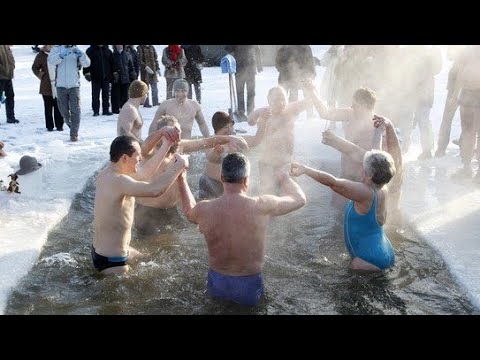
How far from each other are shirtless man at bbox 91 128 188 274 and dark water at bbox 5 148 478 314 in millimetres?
211

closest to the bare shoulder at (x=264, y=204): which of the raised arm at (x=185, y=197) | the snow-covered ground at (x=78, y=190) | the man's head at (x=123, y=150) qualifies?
the raised arm at (x=185, y=197)

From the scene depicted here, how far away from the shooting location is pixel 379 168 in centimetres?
431

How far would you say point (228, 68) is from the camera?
11570mm

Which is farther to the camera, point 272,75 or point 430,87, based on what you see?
point 272,75

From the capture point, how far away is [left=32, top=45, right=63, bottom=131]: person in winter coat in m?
10.5

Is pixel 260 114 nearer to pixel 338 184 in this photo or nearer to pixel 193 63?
pixel 338 184

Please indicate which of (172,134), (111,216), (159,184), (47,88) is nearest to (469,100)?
(172,134)

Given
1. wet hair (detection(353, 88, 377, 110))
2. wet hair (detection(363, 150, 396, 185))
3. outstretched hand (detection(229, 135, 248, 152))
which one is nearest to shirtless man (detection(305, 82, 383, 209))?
wet hair (detection(353, 88, 377, 110))

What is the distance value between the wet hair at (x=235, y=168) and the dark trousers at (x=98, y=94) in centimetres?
901

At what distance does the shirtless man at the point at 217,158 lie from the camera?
19.9ft
